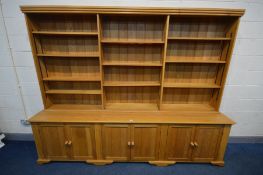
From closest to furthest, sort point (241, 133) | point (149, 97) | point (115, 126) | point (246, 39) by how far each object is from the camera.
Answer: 1. point (115, 126)
2. point (246, 39)
3. point (149, 97)
4. point (241, 133)

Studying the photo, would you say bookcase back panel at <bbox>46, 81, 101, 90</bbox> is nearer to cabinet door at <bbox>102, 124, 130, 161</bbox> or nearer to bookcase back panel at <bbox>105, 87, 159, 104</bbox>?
bookcase back panel at <bbox>105, 87, 159, 104</bbox>

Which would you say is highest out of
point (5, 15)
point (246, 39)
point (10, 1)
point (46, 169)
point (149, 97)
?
point (10, 1)

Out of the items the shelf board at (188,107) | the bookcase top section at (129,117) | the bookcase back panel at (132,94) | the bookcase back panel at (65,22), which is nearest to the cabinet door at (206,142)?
the bookcase top section at (129,117)

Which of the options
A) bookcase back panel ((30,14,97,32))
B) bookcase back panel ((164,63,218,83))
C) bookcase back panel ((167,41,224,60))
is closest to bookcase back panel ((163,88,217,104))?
bookcase back panel ((164,63,218,83))

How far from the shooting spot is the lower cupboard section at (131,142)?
1.78m

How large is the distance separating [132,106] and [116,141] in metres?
0.59

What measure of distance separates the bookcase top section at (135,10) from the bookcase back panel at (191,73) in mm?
725

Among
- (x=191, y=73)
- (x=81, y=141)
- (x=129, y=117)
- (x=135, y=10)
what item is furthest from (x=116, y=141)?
(x=135, y=10)

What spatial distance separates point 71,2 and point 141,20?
41.7 inches

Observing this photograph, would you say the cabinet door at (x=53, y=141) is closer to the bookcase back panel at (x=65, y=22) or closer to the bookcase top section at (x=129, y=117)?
the bookcase top section at (x=129, y=117)

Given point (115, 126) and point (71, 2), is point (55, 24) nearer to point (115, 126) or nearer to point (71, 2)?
point (71, 2)

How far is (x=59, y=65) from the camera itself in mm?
2020

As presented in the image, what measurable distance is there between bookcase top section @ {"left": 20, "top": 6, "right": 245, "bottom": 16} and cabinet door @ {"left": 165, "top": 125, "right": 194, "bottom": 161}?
1.51 m

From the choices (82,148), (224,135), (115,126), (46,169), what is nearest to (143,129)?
(115,126)
